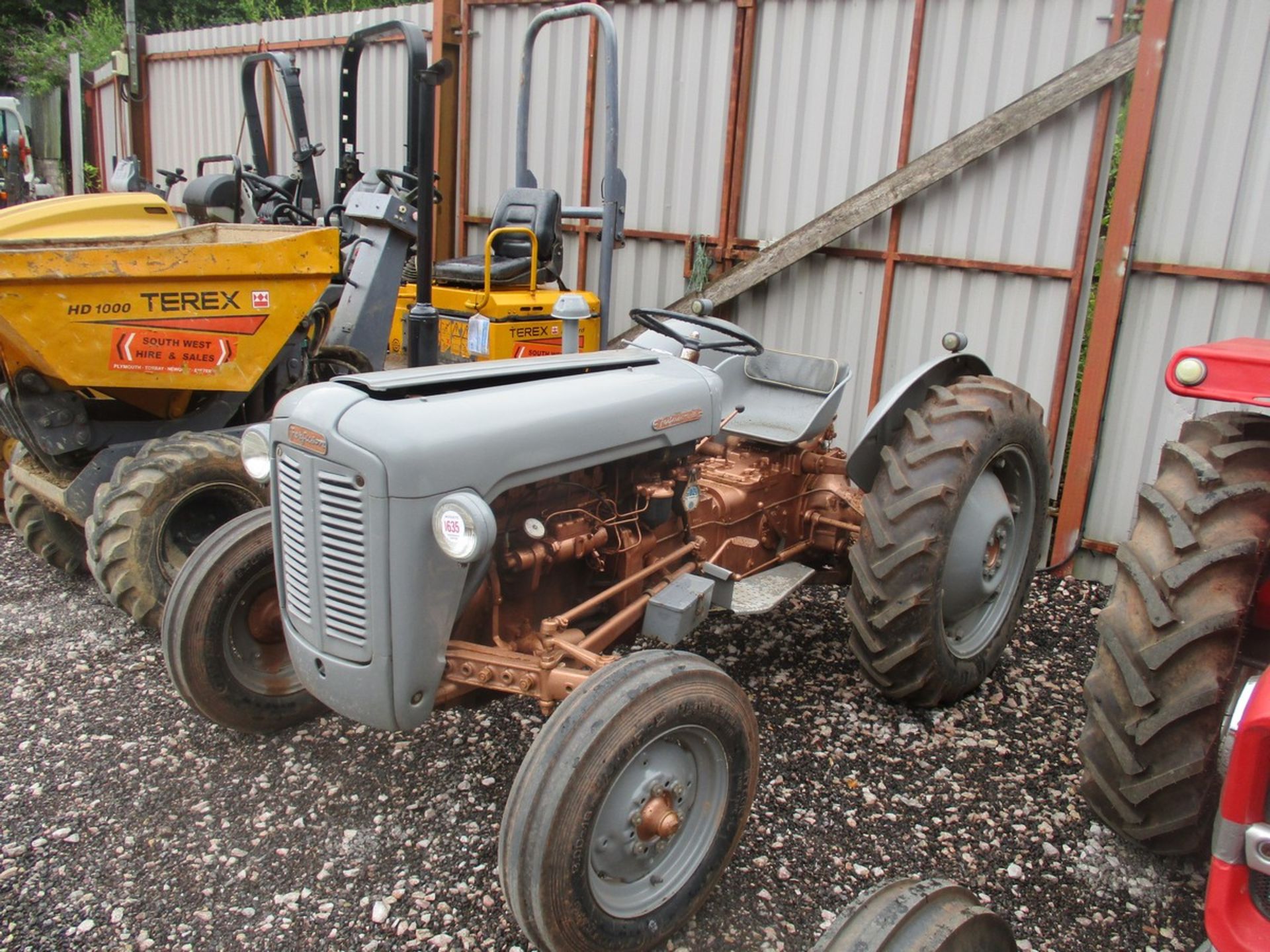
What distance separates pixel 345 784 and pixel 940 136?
12.0 ft

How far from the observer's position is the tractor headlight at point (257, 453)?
230 centimetres

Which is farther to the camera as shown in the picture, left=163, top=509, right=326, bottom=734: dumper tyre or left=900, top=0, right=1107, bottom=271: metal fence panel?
left=900, top=0, right=1107, bottom=271: metal fence panel

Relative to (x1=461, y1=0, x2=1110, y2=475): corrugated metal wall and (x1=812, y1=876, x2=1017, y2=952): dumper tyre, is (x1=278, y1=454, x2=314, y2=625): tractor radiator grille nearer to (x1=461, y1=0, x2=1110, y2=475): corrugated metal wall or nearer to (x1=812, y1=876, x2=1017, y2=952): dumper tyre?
(x1=812, y1=876, x2=1017, y2=952): dumper tyre

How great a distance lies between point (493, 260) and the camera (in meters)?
5.22

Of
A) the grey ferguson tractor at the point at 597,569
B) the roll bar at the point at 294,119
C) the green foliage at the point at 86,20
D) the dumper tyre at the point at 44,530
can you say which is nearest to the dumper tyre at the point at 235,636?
the grey ferguson tractor at the point at 597,569

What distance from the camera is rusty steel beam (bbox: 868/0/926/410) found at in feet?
14.5

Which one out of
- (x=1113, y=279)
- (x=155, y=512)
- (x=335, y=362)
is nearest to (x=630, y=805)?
(x=155, y=512)

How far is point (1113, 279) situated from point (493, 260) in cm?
295

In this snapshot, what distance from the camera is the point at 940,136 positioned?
4.47 metres

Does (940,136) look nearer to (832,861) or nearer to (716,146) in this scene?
(716,146)

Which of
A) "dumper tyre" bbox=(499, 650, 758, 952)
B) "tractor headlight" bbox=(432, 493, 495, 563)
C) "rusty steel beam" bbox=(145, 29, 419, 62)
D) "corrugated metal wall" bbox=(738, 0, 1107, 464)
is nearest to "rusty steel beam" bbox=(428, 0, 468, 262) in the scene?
"rusty steel beam" bbox=(145, 29, 419, 62)

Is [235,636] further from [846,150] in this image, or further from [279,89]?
[279,89]

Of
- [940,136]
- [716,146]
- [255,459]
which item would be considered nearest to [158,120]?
[716,146]

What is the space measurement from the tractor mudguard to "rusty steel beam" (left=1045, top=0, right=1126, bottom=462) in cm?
122
